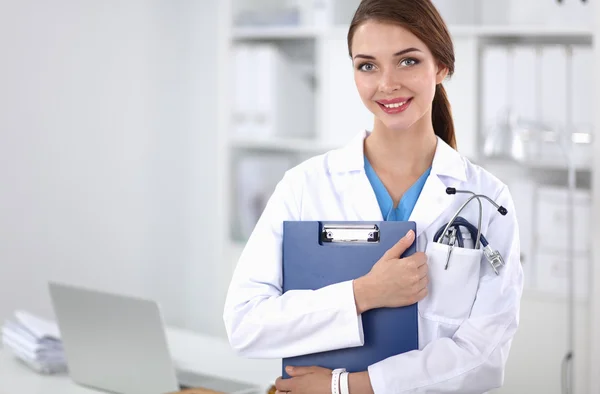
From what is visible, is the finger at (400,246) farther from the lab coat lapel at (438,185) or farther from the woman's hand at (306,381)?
the woman's hand at (306,381)

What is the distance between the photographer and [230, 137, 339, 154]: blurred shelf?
3.45 m

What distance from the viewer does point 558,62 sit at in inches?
113

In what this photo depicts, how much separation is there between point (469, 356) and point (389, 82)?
50 cm

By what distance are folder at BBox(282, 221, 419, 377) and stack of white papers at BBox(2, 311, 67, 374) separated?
87 centimetres

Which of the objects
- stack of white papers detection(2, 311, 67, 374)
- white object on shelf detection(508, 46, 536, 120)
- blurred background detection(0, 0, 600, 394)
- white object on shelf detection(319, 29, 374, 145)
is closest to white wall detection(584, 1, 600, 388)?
blurred background detection(0, 0, 600, 394)

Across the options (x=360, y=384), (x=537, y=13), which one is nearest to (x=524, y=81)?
(x=537, y=13)

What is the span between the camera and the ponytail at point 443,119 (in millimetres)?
1678

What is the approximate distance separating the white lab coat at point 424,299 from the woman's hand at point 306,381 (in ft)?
0.11

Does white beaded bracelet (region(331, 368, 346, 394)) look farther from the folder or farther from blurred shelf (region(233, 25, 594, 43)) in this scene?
blurred shelf (region(233, 25, 594, 43))

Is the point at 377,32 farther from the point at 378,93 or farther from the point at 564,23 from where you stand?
the point at 564,23

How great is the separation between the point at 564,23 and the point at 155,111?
2.03 metres

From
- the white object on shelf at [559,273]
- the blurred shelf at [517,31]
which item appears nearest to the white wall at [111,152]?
the blurred shelf at [517,31]

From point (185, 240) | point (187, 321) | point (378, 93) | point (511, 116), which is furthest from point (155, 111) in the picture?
point (378, 93)

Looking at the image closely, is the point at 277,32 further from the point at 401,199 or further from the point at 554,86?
the point at 401,199
